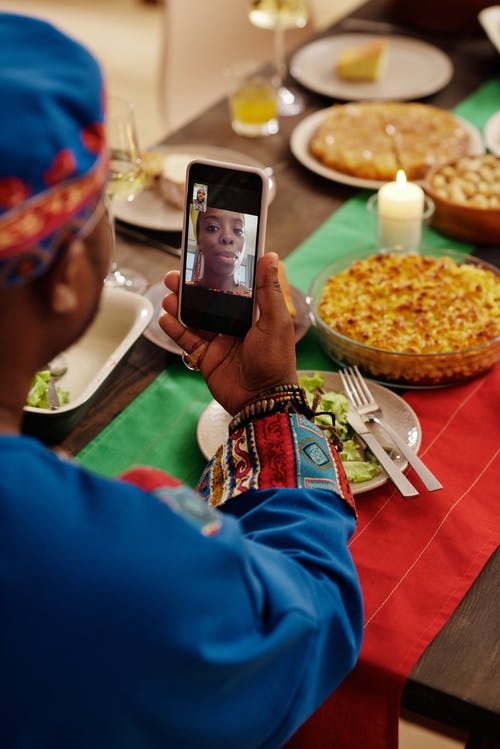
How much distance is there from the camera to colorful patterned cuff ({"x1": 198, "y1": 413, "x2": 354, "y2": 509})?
0.97 metres

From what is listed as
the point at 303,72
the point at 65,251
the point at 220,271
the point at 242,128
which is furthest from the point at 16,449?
the point at 303,72

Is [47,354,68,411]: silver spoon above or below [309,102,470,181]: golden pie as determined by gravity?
below

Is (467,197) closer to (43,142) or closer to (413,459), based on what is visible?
(413,459)

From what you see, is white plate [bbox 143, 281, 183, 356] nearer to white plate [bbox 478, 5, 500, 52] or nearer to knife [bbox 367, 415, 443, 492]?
knife [bbox 367, 415, 443, 492]

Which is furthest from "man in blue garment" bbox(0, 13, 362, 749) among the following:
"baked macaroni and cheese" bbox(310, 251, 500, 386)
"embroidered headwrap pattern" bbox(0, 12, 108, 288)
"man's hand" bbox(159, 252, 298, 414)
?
"baked macaroni and cheese" bbox(310, 251, 500, 386)

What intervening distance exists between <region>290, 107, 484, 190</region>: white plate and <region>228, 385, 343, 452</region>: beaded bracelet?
35.7 inches

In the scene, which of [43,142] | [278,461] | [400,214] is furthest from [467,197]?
[43,142]

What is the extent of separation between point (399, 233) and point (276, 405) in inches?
27.5

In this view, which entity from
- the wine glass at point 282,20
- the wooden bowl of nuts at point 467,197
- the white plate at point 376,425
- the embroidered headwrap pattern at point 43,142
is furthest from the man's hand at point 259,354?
the wine glass at point 282,20

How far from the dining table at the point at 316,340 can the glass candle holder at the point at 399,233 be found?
68mm

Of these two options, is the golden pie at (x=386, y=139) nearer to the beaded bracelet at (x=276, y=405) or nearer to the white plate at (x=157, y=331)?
the white plate at (x=157, y=331)

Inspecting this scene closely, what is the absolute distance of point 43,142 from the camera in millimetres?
595

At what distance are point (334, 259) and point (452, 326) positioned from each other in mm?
359

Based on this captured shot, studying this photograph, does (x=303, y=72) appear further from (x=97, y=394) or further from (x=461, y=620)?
(x=461, y=620)
